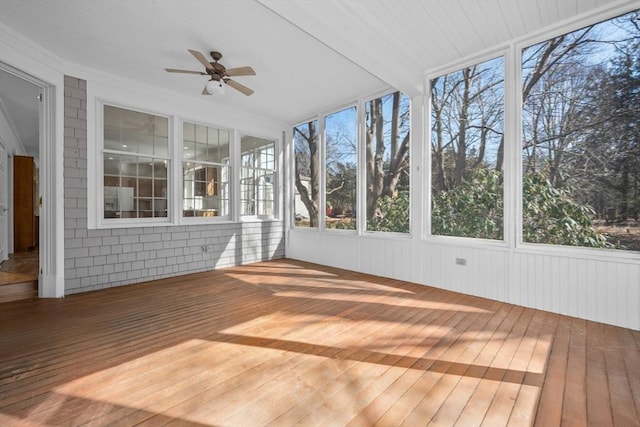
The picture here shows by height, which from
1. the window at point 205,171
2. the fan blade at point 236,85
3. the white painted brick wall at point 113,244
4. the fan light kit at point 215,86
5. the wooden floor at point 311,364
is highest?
the fan blade at point 236,85

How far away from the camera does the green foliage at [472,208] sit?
148 inches

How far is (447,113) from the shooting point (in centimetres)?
419

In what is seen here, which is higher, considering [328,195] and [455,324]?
[328,195]

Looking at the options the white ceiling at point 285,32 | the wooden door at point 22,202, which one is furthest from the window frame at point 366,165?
the wooden door at point 22,202

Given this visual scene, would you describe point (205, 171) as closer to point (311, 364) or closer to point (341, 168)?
point (341, 168)

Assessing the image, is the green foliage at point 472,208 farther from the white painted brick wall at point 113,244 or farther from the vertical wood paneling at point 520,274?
the white painted brick wall at point 113,244

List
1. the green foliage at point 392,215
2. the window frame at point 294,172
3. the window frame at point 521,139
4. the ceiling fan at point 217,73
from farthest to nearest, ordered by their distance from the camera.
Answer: the window frame at point 294,172
the green foliage at point 392,215
the ceiling fan at point 217,73
the window frame at point 521,139

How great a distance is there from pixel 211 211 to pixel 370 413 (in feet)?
15.6

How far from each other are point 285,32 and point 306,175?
3301mm

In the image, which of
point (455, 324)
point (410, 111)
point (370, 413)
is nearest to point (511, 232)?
point (455, 324)

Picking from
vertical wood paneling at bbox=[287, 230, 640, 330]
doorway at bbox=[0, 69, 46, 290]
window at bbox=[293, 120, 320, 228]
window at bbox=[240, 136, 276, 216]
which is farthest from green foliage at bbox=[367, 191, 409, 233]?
doorway at bbox=[0, 69, 46, 290]

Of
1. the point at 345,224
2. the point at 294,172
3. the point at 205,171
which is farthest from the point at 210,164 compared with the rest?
the point at 345,224

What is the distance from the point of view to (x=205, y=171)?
5.51 m

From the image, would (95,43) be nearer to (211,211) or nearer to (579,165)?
(211,211)
